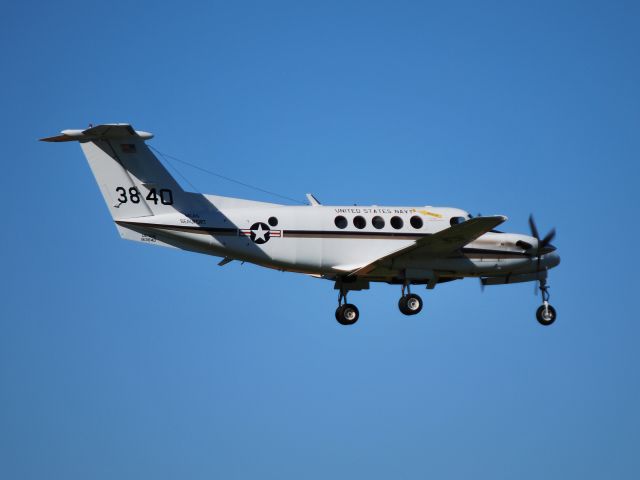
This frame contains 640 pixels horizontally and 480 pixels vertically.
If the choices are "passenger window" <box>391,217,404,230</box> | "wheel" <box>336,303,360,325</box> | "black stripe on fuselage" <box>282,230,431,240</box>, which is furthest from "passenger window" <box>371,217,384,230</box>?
"wheel" <box>336,303,360,325</box>

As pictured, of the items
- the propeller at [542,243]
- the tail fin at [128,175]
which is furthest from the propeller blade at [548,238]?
the tail fin at [128,175]

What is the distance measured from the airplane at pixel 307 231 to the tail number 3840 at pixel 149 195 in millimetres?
33

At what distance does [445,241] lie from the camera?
36781 mm

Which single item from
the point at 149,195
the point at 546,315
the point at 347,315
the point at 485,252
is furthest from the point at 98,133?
the point at 546,315

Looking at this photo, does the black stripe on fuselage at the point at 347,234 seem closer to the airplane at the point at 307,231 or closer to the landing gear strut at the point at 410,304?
the airplane at the point at 307,231

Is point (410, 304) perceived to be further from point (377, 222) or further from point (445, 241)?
point (377, 222)

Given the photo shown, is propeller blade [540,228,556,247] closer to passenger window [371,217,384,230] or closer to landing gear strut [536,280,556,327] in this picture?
landing gear strut [536,280,556,327]

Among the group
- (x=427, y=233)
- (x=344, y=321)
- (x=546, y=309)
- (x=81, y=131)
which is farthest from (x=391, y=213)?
(x=81, y=131)

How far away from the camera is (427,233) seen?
1505 inches

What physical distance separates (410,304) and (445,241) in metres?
2.53

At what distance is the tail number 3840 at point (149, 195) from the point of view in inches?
1377

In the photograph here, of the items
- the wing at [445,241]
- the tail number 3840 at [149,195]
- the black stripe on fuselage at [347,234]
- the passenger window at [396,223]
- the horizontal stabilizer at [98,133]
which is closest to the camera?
the horizontal stabilizer at [98,133]

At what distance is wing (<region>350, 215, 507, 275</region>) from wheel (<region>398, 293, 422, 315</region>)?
1.44m

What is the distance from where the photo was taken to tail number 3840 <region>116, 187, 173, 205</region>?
3497 centimetres
